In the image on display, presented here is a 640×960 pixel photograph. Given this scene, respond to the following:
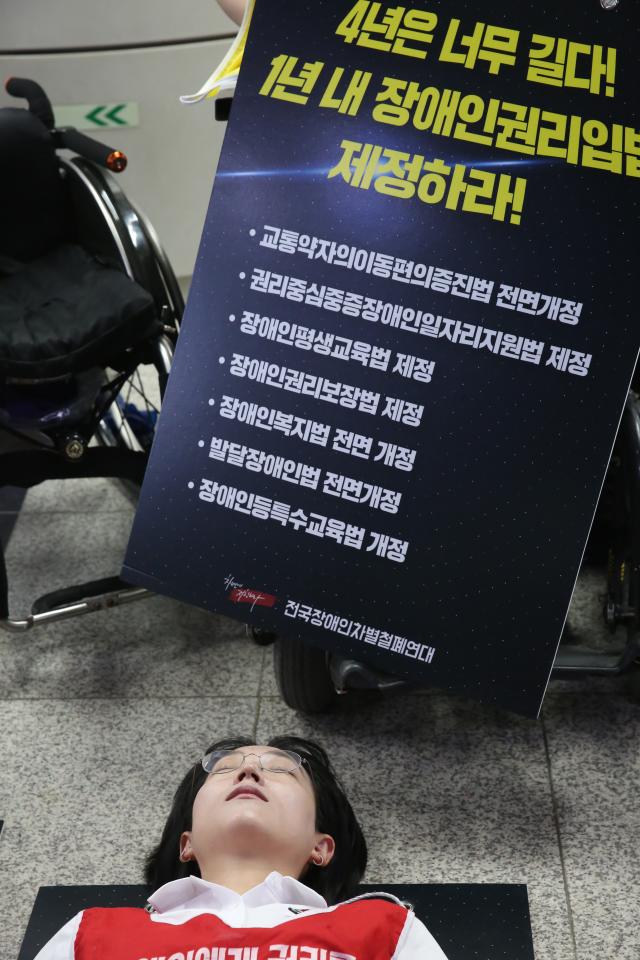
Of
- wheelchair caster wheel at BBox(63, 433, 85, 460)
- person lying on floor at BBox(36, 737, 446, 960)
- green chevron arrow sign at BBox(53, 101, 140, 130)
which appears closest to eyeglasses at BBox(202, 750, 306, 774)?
person lying on floor at BBox(36, 737, 446, 960)

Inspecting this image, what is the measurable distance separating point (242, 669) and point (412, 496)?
0.85 metres

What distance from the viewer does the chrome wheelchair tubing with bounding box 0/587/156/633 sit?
2.28m

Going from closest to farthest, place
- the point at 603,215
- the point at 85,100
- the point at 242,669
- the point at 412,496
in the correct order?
the point at 603,215, the point at 412,496, the point at 242,669, the point at 85,100

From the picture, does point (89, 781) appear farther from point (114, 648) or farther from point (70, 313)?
point (70, 313)

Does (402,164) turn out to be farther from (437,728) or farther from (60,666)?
(60,666)

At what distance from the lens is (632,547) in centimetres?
200

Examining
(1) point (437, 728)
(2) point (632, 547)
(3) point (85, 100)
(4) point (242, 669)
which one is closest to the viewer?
(2) point (632, 547)

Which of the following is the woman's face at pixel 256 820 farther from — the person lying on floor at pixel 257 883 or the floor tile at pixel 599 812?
the floor tile at pixel 599 812

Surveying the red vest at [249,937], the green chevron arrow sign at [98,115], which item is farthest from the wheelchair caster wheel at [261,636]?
the green chevron arrow sign at [98,115]

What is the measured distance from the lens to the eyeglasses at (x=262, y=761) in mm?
1699

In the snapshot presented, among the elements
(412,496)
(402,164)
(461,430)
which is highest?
(402,164)

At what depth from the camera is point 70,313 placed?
7.74 ft

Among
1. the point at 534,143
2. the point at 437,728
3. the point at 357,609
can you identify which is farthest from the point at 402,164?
the point at 437,728

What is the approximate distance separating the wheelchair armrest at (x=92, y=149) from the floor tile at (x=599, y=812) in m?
1.44
